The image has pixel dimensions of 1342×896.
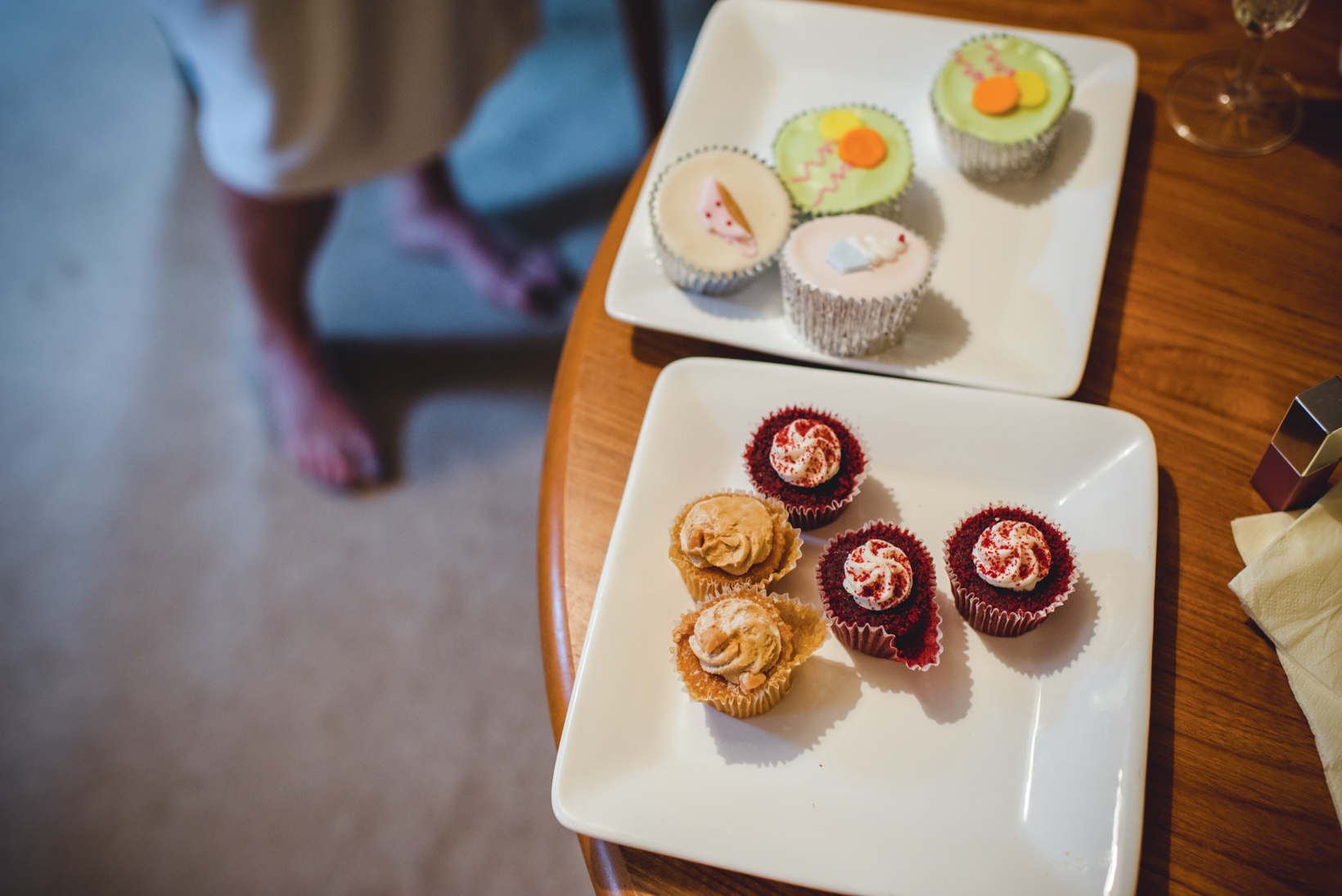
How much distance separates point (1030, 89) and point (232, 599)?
2.02 m

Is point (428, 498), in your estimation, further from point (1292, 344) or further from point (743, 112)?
point (1292, 344)

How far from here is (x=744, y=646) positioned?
1.00 metres

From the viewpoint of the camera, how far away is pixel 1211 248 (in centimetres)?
129

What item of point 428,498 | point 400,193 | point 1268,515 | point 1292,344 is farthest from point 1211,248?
point 400,193

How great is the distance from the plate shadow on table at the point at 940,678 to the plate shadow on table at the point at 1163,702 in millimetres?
193

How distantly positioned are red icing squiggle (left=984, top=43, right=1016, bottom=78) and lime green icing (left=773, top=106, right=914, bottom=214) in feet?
0.59

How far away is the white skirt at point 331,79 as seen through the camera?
158 centimetres

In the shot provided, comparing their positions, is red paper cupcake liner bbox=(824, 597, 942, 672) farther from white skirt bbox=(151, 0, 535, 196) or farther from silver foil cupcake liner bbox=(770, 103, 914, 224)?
white skirt bbox=(151, 0, 535, 196)

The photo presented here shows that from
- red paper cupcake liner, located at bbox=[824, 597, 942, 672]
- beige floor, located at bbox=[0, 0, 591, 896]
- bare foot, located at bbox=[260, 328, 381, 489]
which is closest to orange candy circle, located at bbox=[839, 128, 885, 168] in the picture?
red paper cupcake liner, located at bbox=[824, 597, 942, 672]

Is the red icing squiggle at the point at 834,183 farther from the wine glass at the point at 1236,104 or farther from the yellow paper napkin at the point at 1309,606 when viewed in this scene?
the yellow paper napkin at the point at 1309,606

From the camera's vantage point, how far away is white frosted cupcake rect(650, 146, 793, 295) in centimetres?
129

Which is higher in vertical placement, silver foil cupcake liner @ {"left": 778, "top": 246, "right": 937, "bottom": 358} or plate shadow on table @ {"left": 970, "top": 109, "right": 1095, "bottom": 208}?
plate shadow on table @ {"left": 970, "top": 109, "right": 1095, "bottom": 208}

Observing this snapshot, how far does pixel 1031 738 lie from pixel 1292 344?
63cm

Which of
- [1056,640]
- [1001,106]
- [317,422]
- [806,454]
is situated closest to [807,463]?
[806,454]
